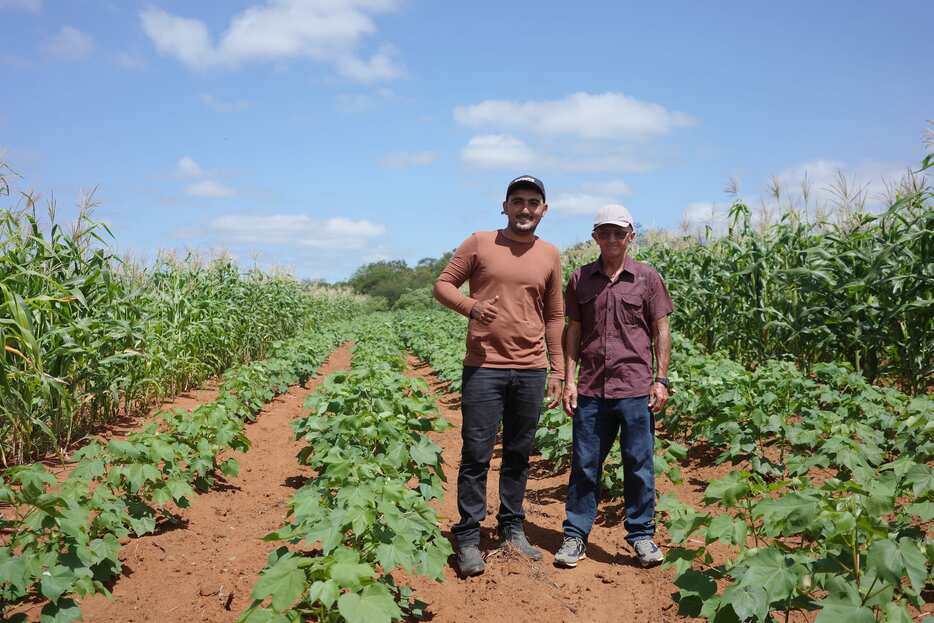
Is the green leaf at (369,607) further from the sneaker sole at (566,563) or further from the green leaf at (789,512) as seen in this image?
the sneaker sole at (566,563)

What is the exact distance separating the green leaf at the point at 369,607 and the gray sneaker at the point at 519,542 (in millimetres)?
1879

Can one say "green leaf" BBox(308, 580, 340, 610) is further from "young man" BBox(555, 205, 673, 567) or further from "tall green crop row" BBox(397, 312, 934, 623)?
"young man" BBox(555, 205, 673, 567)

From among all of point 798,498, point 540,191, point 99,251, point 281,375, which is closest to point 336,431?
point 540,191

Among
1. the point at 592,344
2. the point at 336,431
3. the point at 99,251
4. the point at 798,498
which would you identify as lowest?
the point at 336,431

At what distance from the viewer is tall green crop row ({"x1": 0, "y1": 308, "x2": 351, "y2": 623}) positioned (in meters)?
3.00

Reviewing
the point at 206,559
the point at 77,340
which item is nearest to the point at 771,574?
→ the point at 206,559

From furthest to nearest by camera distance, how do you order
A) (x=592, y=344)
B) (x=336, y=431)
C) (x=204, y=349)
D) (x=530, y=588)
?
(x=204, y=349) < (x=336, y=431) < (x=592, y=344) < (x=530, y=588)

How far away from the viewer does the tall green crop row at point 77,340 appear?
5.68 meters

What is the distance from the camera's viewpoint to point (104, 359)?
6.96 meters

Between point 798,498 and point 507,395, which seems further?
point 507,395

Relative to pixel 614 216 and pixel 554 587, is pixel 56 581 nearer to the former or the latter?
pixel 554 587

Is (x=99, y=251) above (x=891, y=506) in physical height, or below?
above

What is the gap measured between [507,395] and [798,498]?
6.28 ft

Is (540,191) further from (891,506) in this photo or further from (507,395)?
(891,506)
